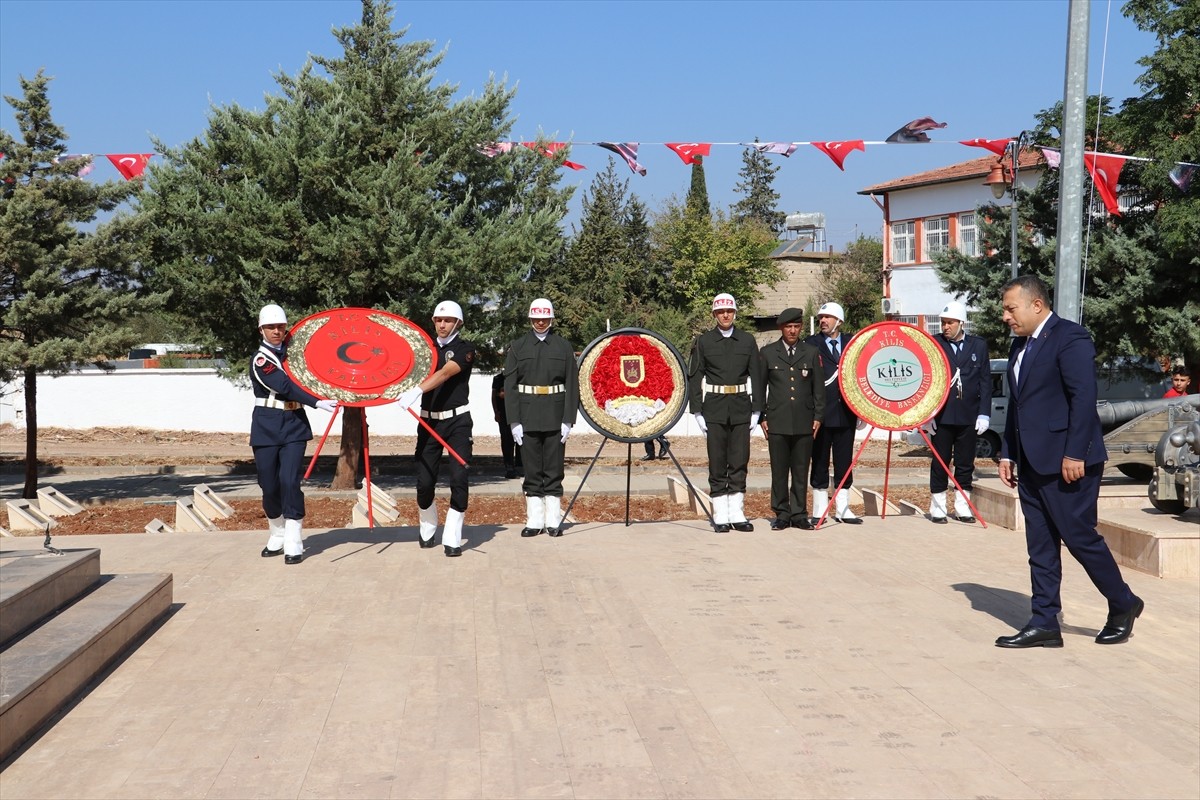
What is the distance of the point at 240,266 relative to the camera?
736 inches

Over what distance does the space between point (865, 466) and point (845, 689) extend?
18.6m

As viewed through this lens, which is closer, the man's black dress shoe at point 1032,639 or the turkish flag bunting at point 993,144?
the man's black dress shoe at point 1032,639

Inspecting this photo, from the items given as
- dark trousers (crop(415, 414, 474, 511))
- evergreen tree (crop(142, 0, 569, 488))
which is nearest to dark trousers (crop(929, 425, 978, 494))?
dark trousers (crop(415, 414, 474, 511))

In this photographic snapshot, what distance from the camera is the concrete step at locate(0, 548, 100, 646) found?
5.71 meters

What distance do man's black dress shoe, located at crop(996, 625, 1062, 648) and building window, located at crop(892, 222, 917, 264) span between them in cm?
4330

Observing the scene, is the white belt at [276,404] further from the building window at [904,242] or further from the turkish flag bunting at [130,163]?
the building window at [904,242]

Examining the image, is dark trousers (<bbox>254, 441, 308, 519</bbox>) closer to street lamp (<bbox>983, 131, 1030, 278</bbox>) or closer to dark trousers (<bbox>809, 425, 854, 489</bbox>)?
dark trousers (<bbox>809, 425, 854, 489</bbox>)

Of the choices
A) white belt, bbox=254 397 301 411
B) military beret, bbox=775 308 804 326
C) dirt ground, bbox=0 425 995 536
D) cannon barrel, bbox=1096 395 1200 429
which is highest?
military beret, bbox=775 308 804 326

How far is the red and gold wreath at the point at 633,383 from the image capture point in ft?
36.4

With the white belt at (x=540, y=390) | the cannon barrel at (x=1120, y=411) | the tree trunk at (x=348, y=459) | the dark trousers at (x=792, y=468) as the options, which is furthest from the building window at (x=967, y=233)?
the white belt at (x=540, y=390)

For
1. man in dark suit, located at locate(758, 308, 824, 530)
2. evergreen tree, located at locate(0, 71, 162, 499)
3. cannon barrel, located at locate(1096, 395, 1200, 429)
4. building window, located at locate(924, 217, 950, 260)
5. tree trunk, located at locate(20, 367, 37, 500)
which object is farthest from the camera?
building window, located at locate(924, 217, 950, 260)

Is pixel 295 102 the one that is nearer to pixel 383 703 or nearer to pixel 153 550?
pixel 153 550

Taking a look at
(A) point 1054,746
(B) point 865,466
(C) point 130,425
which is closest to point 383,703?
(A) point 1054,746

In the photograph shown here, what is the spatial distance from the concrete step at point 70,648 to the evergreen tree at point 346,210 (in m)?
11.4
